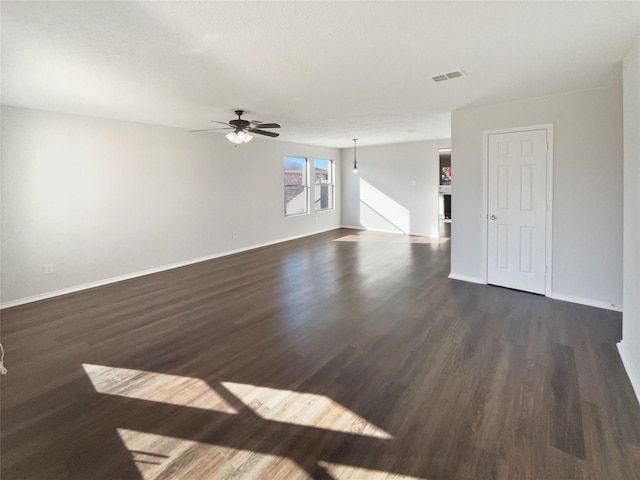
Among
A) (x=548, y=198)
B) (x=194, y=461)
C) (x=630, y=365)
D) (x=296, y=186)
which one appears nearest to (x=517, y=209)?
(x=548, y=198)

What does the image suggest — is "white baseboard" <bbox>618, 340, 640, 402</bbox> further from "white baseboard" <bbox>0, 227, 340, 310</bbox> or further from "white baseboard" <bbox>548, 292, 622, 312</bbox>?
"white baseboard" <bbox>0, 227, 340, 310</bbox>

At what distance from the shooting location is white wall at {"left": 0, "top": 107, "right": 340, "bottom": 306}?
168 inches

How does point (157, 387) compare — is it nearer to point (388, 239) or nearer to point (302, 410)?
point (302, 410)

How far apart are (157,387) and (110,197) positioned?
149 inches

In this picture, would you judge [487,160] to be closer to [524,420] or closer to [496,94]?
[496,94]

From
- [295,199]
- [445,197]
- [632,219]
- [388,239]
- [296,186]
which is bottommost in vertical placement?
[388,239]

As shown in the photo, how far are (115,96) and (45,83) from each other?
0.64 metres

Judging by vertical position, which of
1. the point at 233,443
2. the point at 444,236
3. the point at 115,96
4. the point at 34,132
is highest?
the point at 115,96

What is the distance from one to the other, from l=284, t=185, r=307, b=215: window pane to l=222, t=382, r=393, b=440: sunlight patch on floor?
6.47 meters

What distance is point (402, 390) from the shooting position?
93.4 inches

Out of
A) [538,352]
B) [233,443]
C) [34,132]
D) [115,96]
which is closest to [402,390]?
[233,443]

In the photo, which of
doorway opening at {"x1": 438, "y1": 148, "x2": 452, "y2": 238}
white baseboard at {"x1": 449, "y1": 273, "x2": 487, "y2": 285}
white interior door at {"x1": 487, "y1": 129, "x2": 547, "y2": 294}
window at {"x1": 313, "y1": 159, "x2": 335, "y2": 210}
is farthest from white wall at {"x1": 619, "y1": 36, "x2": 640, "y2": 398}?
doorway opening at {"x1": 438, "y1": 148, "x2": 452, "y2": 238}

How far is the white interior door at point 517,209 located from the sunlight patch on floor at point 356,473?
3621mm

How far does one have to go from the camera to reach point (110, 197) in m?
5.14
